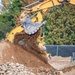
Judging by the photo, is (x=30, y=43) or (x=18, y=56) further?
(x=30, y=43)

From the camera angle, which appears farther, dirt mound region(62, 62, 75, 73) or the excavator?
dirt mound region(62, 62, 75, 73)

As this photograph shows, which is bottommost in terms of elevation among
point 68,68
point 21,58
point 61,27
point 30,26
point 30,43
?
point 61,27

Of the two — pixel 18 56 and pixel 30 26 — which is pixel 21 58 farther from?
pixel 30 26

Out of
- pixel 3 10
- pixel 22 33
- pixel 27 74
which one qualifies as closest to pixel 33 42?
pixel 22 33

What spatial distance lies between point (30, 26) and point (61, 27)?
717 inches

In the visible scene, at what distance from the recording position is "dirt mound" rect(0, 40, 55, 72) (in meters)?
14.7

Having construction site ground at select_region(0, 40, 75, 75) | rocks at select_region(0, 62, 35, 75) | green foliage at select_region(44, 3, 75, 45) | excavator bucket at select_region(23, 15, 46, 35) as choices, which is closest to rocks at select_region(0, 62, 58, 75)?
rocks at select_region(0, 62, 35, 75)

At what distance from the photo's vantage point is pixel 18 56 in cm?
1499

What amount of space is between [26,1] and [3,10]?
21.1 ft

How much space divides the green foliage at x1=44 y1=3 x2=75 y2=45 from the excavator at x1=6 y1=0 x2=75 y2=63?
1617 cm

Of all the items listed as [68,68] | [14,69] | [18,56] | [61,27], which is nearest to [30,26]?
[18,56]

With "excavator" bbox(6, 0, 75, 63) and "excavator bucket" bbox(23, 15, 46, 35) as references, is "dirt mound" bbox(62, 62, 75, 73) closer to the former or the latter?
"excavator" bbox(6, 0, 75, 63)

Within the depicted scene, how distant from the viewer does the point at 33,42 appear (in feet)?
49.9

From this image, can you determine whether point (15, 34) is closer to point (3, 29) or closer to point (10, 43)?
point (10, 43)
